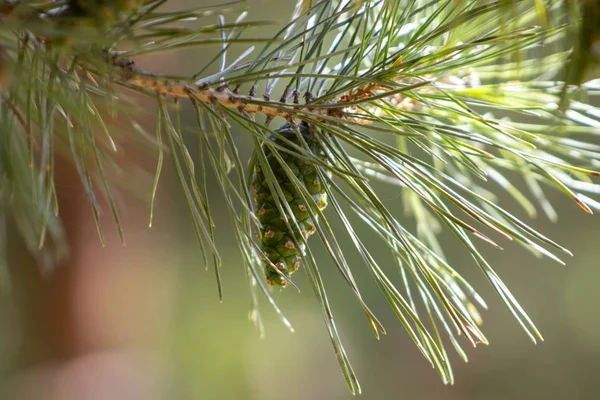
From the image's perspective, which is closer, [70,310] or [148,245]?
[70,310]

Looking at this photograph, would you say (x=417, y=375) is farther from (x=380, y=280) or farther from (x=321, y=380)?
(x=380, y=280)

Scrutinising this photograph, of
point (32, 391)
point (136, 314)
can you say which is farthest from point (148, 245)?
point (32, 391)

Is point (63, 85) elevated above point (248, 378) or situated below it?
above

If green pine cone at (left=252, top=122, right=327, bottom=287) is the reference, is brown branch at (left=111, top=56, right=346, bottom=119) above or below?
above

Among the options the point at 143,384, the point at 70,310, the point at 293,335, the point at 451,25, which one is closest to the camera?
the point at 451,25

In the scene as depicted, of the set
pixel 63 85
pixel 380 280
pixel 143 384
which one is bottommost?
pixel 143 384

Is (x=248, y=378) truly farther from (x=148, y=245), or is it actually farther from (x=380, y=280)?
(x=380, y=280)

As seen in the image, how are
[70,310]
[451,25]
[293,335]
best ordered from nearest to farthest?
[451,25] < [70,310] < [293,335]

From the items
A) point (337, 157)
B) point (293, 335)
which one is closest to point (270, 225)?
point (337, 157)

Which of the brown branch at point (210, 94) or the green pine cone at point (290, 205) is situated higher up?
the brown branch at point (210, 94)
